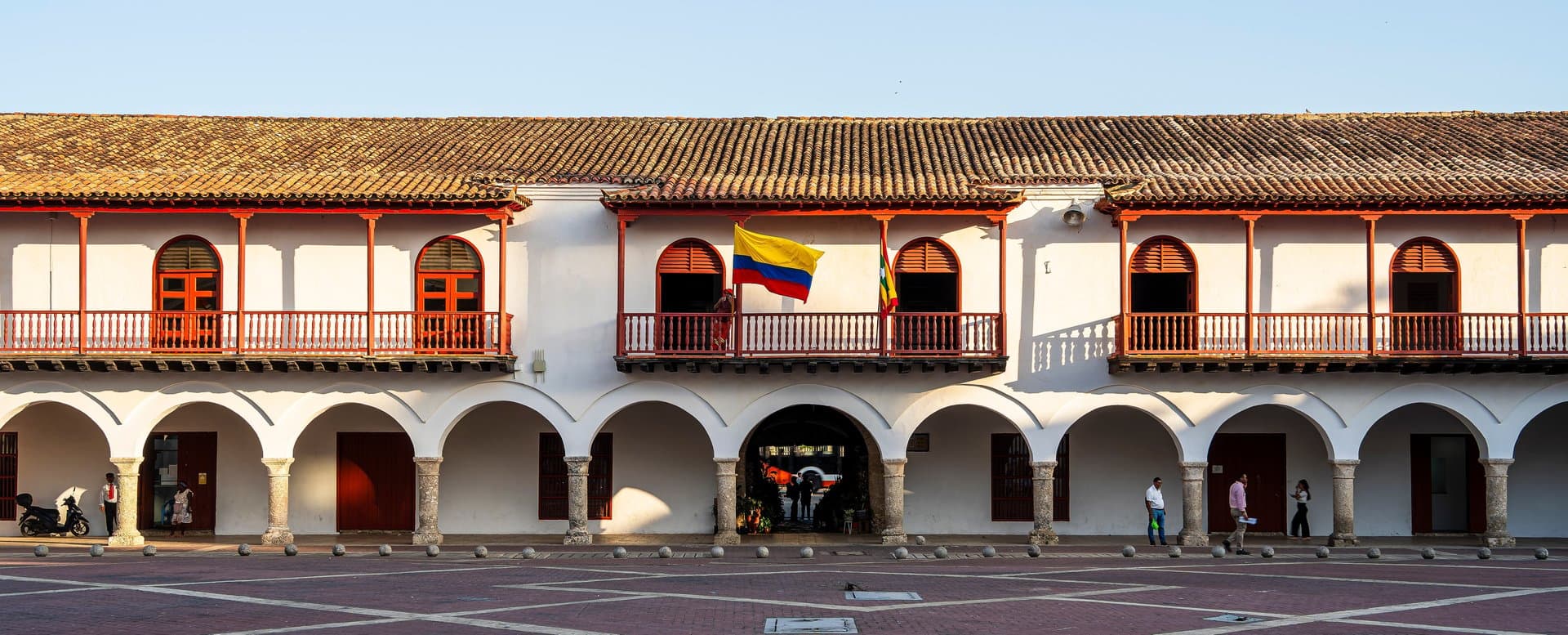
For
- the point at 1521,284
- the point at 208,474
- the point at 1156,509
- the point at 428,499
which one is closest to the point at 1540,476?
the point at 1521,284

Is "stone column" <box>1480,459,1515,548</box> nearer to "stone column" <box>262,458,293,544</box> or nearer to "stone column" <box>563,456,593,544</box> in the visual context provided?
"stone column" <box>563,456,593,544</box>

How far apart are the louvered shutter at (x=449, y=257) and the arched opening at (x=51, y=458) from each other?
6.39 m

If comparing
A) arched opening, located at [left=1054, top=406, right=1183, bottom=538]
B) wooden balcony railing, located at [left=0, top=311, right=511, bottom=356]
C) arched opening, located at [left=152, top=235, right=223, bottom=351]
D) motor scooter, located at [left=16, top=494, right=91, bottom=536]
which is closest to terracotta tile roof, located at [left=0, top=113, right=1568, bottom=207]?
arched opening, located at [left=152, top=235, right=223, bottom=351]

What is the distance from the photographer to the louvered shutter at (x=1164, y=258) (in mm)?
25250

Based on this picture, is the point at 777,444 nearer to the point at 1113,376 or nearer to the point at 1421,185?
the point at 1113,376

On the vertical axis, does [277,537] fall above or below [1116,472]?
below

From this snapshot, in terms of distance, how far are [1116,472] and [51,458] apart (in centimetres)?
1728

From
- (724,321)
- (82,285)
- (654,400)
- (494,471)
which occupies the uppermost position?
(82,285)

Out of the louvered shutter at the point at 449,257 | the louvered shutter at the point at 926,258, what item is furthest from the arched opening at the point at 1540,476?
the louvered shutter at the point at 449,257

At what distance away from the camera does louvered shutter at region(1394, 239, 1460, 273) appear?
82.6 feet

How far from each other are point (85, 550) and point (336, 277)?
→ 17.6 feet

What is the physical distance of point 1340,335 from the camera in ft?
81.5

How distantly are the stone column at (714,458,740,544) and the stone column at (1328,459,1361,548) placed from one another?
29.6 feet

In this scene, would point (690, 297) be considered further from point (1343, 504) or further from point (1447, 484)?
point (1447, 484)
